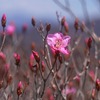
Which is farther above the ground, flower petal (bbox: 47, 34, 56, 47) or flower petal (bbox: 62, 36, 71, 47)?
flower petal (bbox: 47, 34, 56, 47)

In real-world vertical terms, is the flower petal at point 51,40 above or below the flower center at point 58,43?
above

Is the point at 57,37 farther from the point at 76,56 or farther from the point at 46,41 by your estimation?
the point at 76,56

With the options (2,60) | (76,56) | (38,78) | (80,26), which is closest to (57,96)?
(38,78)

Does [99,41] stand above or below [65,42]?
below

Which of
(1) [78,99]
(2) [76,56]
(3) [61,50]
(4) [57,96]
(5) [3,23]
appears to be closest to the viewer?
(3) [61,50]

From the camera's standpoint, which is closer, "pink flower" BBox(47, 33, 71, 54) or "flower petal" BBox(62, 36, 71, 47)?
"pink flower" BBox(47, 33, 71, 54)

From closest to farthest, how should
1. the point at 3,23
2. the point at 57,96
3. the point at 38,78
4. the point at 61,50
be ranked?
the point at 61,50
the point at 3,23
the point at 57,96
the point at 38,78

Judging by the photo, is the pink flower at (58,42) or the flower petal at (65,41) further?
the flower petal at (65,41)

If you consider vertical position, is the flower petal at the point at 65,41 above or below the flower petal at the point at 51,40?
below

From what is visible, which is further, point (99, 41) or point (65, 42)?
point (99, 41)

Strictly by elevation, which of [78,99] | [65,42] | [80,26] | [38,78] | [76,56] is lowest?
[76,56]

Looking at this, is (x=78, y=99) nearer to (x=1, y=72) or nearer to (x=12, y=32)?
(x=1, y=72)
